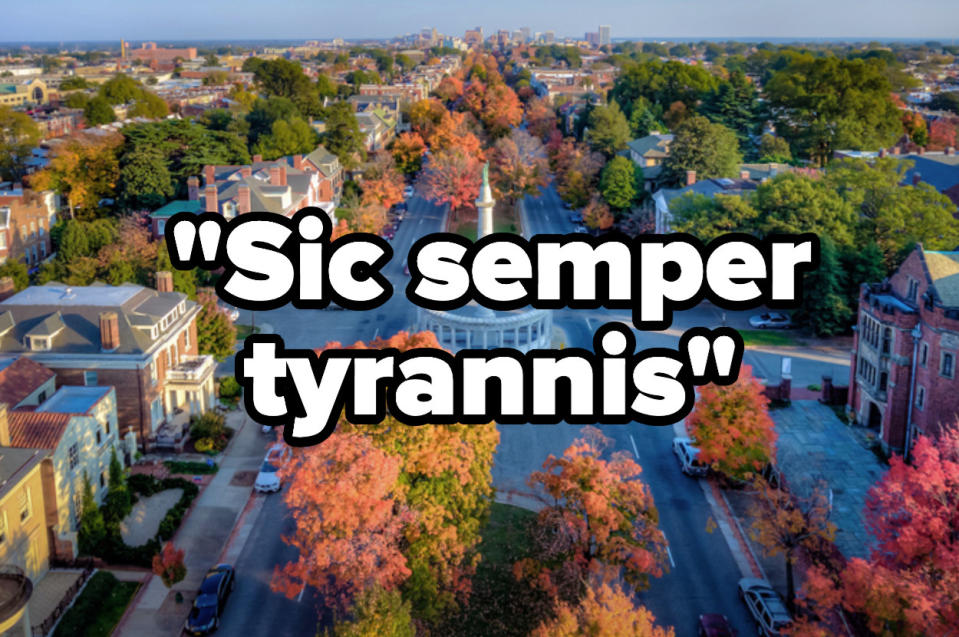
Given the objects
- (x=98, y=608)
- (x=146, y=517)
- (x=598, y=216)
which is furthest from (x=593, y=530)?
(x=598, y=216)

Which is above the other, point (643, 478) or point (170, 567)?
point (170, 567)

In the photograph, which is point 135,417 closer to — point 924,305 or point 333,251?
point 333,251

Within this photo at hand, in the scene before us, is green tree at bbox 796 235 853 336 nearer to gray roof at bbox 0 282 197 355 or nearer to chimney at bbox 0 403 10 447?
gray roof at bbox 0 282 197 355

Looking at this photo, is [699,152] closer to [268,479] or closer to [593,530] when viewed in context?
[268,479]

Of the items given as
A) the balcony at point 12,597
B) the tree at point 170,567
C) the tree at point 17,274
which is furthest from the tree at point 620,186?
the balcony at point 12,597

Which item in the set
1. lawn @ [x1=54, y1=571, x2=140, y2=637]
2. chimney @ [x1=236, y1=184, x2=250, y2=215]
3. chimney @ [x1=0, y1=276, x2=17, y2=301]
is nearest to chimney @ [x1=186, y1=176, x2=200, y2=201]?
chimney @ [x1=236, y1=184, x2=250, y2=215]

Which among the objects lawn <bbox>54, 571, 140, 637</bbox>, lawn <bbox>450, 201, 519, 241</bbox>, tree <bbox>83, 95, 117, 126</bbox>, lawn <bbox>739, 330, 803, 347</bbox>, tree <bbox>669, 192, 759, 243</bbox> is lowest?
lawn <bbox>54, 571, 140, 637</bbox>
